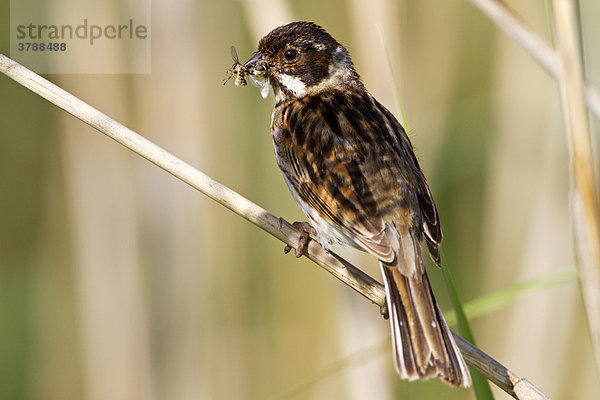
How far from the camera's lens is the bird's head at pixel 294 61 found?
278cm

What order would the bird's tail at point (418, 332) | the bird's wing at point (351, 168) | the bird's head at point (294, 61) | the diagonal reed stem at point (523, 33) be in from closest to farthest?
the diagonal reed stem at point (523, 33) → the bird's tail at point (418, 332) → the bird's wing at point (351, 168) → the bird's head at point (294, 61)

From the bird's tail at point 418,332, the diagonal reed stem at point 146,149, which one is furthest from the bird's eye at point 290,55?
the bird's tail at point 418,332

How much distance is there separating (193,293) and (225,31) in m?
1.33

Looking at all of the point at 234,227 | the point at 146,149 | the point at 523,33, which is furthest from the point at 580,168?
the point at 234,227

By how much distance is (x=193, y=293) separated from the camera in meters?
3.44

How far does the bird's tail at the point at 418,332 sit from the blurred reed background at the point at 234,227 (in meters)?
0.81

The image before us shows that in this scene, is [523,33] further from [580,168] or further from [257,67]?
[257,67]

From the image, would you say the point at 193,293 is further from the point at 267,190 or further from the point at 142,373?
the point at 267,190

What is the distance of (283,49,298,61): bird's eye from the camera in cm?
279

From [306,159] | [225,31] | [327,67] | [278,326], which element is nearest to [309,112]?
[306,159]

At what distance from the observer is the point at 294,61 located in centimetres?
281

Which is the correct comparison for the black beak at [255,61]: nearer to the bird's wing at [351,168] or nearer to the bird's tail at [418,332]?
the bird's wing at [351,168]

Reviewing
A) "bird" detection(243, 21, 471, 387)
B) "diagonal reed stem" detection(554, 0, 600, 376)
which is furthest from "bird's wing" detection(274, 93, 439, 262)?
"diagonal reed stem" detection(554, 0, 600, 376)

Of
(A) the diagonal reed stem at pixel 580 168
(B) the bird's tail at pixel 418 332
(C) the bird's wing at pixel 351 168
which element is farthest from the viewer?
(C) the bird's wing at pixel 351 168
